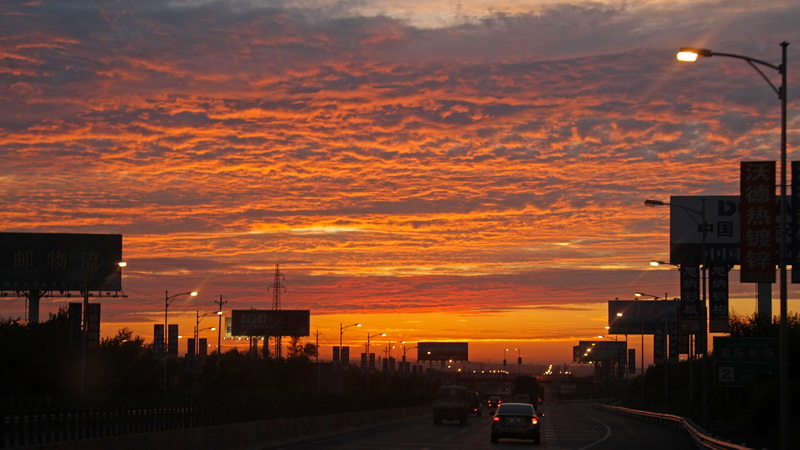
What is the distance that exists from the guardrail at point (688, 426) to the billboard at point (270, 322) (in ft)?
138

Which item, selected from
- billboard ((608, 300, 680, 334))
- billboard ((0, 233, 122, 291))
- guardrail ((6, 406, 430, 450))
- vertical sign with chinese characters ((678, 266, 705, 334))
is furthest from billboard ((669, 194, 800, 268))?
billboard ((0, 233, 122, 291))

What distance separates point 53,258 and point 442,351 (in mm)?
105080

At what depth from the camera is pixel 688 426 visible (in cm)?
4397

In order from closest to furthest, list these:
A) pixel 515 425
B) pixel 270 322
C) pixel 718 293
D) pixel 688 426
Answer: pixel 515 425 → pixel 688 426 → pixel 718 293 → pixel 270 322

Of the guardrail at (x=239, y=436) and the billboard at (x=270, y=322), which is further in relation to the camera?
the billboard at (x=270, y=322)

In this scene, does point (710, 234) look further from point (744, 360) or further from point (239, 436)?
point (239, 436)

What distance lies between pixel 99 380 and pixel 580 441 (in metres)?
38.5

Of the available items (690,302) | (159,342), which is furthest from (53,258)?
(690,302)

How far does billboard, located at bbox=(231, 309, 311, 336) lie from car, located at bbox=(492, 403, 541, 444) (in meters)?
102

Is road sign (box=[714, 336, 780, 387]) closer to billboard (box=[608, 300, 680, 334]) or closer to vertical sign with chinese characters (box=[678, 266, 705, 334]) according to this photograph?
vertical sign with chinese characters (box=[678, 266, 705, 334])

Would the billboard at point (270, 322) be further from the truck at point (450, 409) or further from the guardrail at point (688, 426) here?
the truck at point (450, 409)

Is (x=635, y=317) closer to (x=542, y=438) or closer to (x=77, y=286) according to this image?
(x=77, y=286)

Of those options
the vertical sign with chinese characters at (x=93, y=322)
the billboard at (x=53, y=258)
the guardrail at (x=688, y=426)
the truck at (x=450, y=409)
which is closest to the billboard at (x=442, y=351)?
the guardrail at (x=688, y=426)

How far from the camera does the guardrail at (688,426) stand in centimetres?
2634
